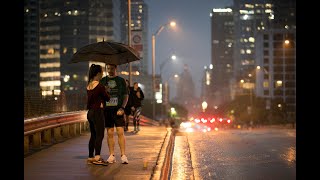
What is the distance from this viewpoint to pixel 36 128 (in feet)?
47.4

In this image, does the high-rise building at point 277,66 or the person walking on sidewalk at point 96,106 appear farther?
the high-rise building at point 277,66

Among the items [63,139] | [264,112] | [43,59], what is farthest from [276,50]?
[63,139]

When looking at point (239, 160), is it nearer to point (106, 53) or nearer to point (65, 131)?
point (106, 53)

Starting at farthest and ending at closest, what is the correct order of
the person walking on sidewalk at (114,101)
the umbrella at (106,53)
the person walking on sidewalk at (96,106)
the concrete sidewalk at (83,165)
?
the umbrella at (106,53) < the person walking on sidewalk at (114,101) < the person walking on sidewalk at (96,106) < the concrete sidewalk at (83,165)

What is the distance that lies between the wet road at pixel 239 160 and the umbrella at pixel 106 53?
2.70m

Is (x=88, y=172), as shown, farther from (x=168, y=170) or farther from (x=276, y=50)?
(x=276, y=50)

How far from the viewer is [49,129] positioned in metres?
16.4

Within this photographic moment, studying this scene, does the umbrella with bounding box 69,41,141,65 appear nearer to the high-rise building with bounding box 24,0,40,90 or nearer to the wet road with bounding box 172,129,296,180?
the wet road with bounding box 172,129,296,180

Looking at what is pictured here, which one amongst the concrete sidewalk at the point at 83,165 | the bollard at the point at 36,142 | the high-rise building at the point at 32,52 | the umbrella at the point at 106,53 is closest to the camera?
the concrete sidewalk at the point at 83,165

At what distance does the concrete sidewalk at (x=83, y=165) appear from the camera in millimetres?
10328

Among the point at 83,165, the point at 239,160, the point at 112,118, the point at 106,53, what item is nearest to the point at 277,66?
the point at 239,160

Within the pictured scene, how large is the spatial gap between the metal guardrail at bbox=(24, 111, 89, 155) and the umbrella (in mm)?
2038

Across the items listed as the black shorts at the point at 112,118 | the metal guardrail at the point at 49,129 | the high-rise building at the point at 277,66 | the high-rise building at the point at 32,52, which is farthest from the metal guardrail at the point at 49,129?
the high-rise building at the point at 32,52

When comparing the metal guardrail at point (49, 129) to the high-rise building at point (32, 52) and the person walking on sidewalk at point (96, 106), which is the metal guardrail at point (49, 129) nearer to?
the person walking on sidewalk at point (96, 106)
